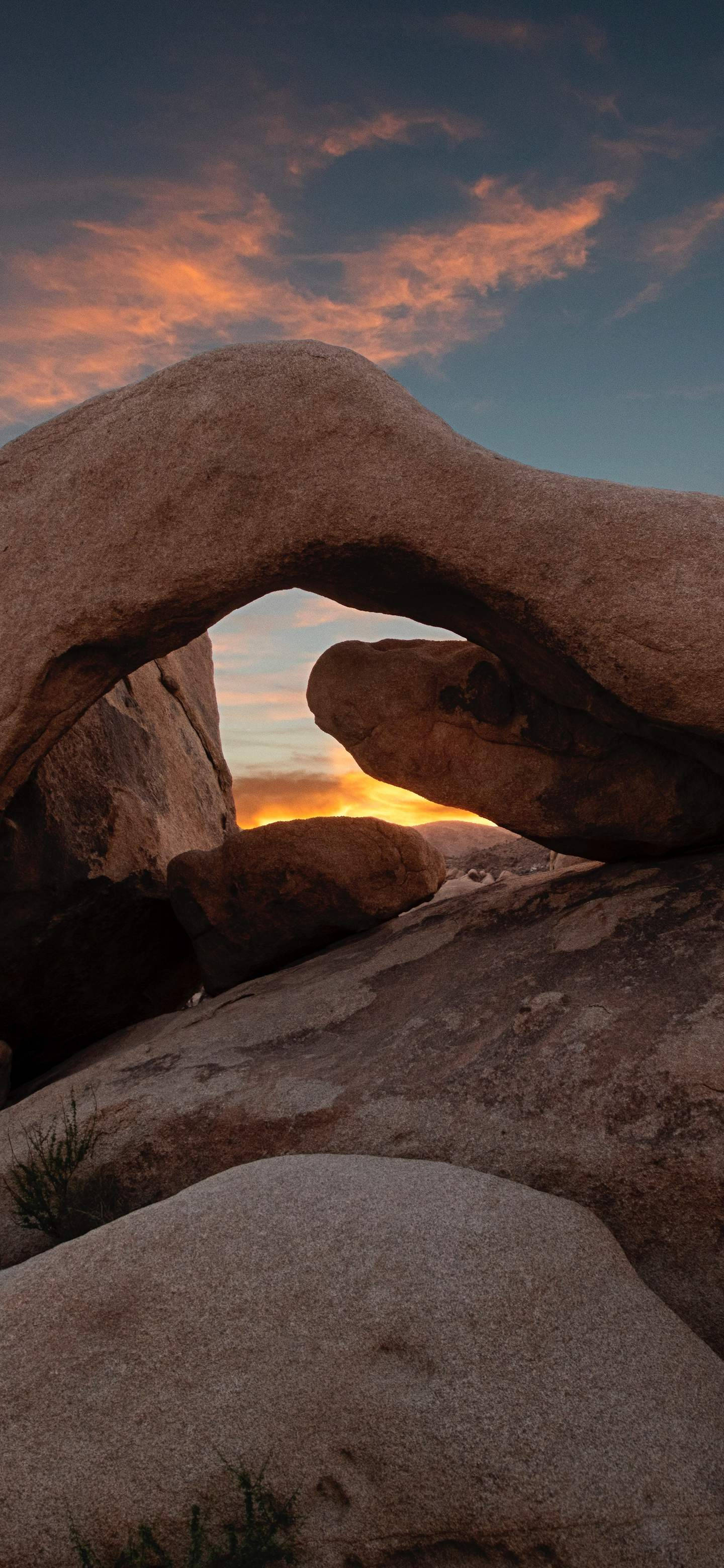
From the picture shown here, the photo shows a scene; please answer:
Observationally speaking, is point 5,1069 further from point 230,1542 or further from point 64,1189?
point 230,1542

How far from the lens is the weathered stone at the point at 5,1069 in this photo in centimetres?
697

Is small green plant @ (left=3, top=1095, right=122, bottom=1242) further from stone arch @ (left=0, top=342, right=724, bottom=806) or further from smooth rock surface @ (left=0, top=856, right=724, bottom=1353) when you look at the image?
stone arch @ (left=0, top=342, right=724, bottom=806)

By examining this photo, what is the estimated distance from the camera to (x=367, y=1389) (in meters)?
2.80

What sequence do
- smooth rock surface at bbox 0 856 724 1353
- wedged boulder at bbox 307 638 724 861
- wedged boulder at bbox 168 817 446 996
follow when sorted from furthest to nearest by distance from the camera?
wedged boulder at bbox 168 817 446 996, wedged boulder at bbox 307 638 724 861, smooth rock surface at bbox 0 856 724 1353

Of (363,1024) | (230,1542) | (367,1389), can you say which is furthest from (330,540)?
(230,1542)

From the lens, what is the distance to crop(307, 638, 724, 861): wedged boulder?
563cm

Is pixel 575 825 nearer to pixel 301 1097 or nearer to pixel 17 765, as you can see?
pixel 301 1097

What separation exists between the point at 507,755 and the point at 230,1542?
406cm

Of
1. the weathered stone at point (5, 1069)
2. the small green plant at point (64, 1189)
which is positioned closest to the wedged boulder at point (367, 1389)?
the small green plant at point (64, 1189)

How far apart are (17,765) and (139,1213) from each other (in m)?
2.81

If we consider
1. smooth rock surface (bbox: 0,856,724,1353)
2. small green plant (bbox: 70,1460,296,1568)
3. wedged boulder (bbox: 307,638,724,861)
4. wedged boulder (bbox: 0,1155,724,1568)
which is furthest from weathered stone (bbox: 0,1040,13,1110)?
small green plant (bbox: 70,1460,296,1568)

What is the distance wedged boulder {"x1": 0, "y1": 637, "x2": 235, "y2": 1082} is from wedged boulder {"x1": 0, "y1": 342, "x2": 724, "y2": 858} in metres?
1.00

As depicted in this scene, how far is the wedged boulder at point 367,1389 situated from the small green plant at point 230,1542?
33 millimetres

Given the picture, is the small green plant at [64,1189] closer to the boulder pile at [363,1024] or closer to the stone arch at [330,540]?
the boulder pile at [363,1024]
